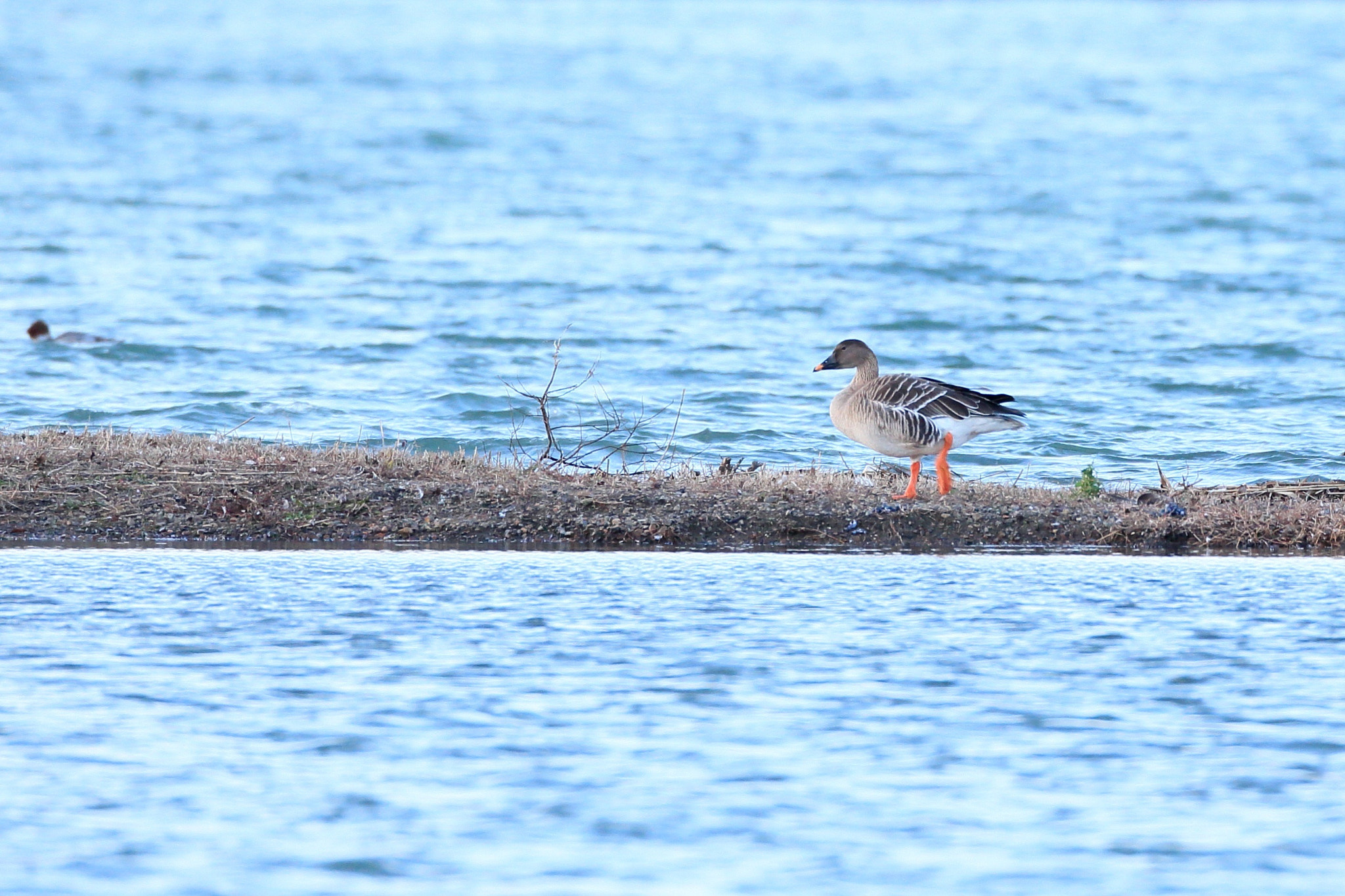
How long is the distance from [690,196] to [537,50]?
5548 centimetres

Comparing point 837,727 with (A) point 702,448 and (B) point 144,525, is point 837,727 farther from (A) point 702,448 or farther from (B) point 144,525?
(A) point 702,448

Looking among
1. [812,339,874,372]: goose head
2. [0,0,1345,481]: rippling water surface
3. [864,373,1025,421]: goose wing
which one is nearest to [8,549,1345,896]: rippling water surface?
[864,373,1025,421]: goose wing

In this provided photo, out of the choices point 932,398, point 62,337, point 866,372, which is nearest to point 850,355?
point 866,372

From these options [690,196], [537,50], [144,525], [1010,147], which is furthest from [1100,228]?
[537,50]

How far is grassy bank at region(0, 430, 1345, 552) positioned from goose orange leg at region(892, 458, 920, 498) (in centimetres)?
11

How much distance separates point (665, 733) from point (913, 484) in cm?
583

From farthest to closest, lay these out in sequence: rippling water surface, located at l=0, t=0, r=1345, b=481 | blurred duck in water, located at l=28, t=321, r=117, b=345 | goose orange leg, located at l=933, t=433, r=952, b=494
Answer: blurred duck in water, located at l=28, t=321, r=117, b=345 < rippling water surface, located at l=0, t=0, r=1345, b=481 < goose orange leg, located at l=933, t=433, r=952, b=494

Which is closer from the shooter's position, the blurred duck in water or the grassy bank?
the grassy bank

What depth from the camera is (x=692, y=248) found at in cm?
3438

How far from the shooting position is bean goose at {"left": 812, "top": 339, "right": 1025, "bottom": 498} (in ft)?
42.8

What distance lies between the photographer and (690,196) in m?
42.5

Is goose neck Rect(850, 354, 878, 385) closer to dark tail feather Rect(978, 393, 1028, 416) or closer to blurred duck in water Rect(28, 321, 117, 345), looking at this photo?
dark tail feather Rect(978, 393, 1028, 416)

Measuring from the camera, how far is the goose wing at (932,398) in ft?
43.3

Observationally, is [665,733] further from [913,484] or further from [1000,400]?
[1000,400]
